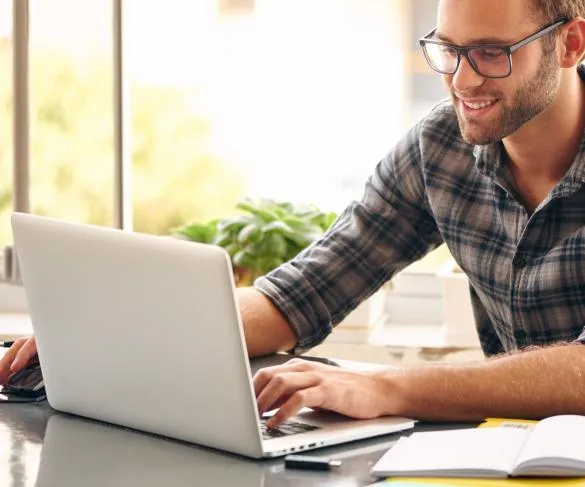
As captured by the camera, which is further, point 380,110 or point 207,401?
point 380,110

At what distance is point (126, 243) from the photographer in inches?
59.1

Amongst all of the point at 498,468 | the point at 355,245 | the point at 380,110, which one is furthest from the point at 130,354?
the point at 380,110

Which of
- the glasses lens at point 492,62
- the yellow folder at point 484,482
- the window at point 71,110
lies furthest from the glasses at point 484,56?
the window at point 71,110

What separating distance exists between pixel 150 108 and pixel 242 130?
255 millimetres

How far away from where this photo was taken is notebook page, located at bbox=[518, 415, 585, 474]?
1.37 m

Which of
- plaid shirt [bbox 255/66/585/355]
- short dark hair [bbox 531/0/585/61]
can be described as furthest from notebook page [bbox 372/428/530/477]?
short dark hair [bbox 531/0/585/61]

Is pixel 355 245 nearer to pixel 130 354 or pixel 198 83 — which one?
pixel 130 354

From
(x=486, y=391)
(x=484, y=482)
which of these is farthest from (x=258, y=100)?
(x=484, y=482)

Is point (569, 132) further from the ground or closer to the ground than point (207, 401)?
further from the ground

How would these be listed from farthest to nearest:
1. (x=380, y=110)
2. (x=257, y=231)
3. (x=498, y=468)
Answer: (x=380, y=110), (x=257, y=231), (x=498, y=468)

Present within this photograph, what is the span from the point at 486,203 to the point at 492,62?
0.27 metres

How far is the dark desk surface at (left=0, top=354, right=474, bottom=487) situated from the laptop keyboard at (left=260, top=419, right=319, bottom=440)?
5 cm

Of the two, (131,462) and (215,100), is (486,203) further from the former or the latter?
(215,100)

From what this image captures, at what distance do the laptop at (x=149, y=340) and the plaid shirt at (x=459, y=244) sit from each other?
20.6 inches
